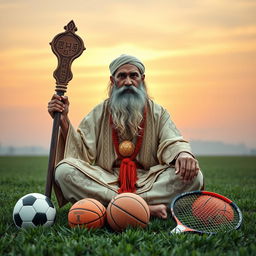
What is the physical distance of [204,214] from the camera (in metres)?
4.04

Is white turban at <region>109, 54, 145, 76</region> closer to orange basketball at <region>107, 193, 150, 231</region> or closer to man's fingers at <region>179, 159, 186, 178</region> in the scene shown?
man's fingers at <region>179, 159, 186, 178</region>

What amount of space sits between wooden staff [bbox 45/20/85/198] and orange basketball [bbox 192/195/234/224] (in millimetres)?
2048

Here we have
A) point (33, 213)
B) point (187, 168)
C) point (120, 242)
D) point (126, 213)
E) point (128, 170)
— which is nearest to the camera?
point (120, 242)

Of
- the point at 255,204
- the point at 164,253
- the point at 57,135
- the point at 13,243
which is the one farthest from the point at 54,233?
the point at 255,204

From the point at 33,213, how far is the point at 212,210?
195 centimetres

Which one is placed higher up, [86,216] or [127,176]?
[127,176]

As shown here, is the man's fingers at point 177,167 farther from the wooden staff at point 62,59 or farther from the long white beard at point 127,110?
the wooden staff at point 62,59

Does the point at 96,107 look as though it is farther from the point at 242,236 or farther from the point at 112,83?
the point at 242,236

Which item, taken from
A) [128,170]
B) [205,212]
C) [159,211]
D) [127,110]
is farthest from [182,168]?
[127,110]

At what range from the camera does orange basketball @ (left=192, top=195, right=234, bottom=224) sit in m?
3.98

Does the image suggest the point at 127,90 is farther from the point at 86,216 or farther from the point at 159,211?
the point at 86,216

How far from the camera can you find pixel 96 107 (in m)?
5.78

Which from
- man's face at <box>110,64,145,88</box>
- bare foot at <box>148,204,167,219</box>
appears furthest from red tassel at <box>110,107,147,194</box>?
man's face at <box>110,64,145,88</box>

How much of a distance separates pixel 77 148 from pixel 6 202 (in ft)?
4.62
